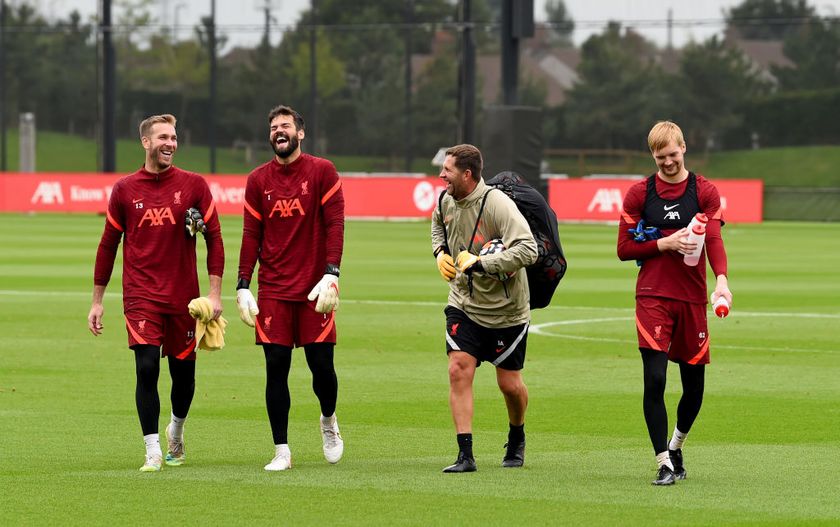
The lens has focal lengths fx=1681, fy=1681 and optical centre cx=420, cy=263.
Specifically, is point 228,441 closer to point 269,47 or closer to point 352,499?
point 352,499

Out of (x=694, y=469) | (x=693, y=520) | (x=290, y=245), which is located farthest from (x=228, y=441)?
(x=693, y=520)

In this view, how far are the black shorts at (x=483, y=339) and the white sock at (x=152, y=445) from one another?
173 cm

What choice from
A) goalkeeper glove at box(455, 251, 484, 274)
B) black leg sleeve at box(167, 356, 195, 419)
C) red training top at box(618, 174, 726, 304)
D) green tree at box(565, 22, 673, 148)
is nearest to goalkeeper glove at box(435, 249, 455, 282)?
goalkeeper glove at box(455, 251, 484, 274)

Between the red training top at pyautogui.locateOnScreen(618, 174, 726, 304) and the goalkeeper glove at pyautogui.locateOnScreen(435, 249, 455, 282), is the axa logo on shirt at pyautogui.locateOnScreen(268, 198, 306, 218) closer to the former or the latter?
the goalkeeper glove at pyautogui.locateOnScreen(435, 249, 455, 282)

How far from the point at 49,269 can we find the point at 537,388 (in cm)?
1583

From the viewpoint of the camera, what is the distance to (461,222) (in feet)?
31.3

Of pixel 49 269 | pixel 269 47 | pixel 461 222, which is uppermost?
pixel 269 47

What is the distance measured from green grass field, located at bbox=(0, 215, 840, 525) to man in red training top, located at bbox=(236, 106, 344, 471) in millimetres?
615

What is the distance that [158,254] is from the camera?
963 centimetres

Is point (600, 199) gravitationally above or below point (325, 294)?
below

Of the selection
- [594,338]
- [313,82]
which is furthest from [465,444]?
[313,82]

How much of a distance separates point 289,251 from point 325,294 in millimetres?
379

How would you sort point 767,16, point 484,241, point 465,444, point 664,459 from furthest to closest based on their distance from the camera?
point 767,16
point 484,241
point 465,444
point 664,459

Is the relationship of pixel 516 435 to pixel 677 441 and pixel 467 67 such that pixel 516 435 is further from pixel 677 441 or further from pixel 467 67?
pixel 467 67
